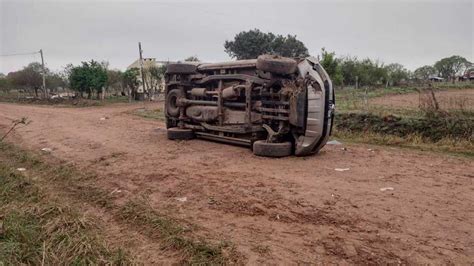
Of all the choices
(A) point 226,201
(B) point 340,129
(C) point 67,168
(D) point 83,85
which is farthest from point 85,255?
(D) point 83,85

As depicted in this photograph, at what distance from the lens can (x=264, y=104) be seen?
793cm

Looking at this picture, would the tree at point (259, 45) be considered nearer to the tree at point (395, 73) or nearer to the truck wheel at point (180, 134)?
the tree at point (395, 73)

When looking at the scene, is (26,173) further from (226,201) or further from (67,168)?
(226,201)

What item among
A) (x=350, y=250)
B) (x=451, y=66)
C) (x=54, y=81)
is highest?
(x=451, y=66)

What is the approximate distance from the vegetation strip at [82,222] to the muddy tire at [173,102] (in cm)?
394

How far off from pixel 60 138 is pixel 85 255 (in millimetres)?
7687

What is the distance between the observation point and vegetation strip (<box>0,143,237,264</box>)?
11.0 ft

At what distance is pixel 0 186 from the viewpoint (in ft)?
17.9

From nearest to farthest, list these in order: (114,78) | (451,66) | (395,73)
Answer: (114,78), (395,73), (451,66)

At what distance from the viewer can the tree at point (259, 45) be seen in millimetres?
42344

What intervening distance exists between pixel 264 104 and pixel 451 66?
2699 inches

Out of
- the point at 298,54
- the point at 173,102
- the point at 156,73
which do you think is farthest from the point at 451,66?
the point at 173,102

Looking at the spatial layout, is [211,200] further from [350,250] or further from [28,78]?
[28,78]

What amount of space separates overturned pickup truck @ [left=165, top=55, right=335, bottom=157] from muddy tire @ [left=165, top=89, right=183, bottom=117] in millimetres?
314
